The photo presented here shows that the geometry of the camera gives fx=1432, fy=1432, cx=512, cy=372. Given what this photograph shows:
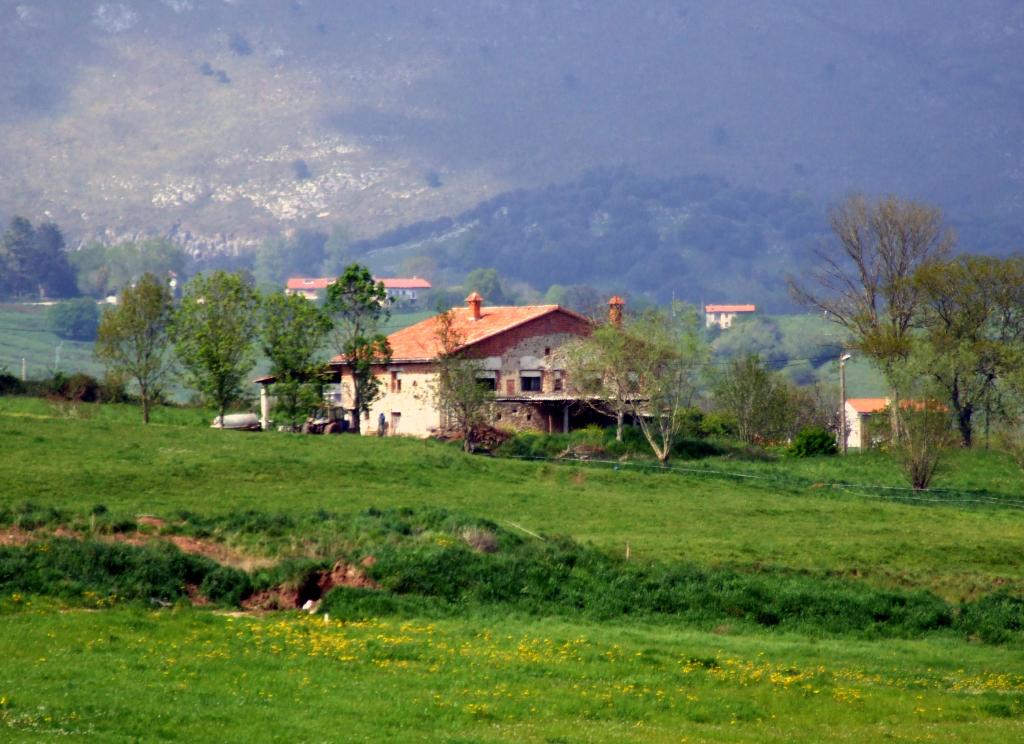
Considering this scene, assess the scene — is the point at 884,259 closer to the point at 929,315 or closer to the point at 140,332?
the point at 929,315

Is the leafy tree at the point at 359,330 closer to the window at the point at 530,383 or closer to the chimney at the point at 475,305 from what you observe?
the window at the point at 530,383

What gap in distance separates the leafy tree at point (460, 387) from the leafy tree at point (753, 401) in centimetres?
1773

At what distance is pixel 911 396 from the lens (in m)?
59.2

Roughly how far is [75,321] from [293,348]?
13735 cm

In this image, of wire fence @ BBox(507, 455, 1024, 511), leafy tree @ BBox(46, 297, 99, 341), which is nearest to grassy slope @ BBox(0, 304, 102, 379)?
leafy tree @ BBox(46, 297, 99, 341)

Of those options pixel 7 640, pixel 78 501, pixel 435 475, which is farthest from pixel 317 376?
pixel 7 640

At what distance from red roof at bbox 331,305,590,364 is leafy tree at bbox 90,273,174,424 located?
1023 centimetres

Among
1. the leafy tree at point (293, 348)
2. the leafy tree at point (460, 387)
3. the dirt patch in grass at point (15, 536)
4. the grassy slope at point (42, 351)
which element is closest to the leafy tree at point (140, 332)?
the leafy tree at point (293, 348)

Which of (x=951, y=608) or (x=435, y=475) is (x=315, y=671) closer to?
(x=951, y=608)

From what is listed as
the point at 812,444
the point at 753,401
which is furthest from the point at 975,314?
the point at 812,444

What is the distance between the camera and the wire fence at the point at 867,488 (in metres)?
52.2

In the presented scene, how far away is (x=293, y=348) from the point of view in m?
67.4

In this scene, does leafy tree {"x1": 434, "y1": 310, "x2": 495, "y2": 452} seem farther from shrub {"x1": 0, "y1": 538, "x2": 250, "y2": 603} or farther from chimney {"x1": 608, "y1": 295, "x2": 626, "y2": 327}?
shrub {"x1": 0, "y1": 538, "x2": 250, "y2": 603}

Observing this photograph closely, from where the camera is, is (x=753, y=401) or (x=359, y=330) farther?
(x=753, y=401)
